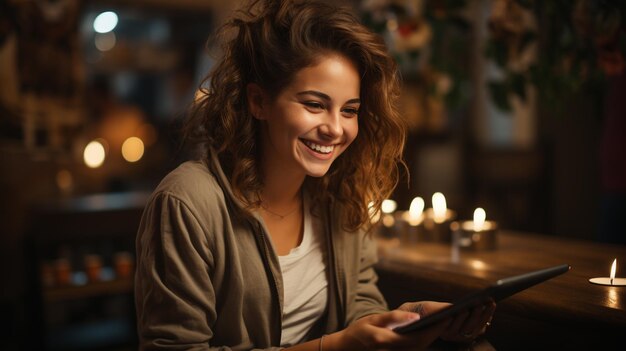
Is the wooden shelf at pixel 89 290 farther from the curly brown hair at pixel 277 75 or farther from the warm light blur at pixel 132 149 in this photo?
the warm light blur at pixel 132 149

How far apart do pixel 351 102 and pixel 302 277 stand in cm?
42

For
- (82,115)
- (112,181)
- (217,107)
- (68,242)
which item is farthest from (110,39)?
(217,107)

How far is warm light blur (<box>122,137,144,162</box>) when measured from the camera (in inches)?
219

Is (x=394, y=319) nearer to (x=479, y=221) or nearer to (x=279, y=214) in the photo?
(x=279, y=214)

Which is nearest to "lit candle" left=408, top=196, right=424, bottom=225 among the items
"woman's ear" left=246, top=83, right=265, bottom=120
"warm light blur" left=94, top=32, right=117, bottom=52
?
"woman's ear" left=246, top=83, right=265, bottom=120

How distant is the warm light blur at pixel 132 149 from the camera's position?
18.3 ft

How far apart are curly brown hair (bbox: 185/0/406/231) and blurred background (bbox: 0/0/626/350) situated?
4.7 inches

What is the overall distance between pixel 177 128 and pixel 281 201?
1.18 feet

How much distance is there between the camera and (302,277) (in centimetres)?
155

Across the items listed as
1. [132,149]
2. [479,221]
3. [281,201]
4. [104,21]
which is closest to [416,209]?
[479,221]

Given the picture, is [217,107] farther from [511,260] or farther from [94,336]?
[94,336]

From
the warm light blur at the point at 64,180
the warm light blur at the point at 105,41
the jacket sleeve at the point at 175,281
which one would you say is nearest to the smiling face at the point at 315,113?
the jacket sleeve at the point at 175,281

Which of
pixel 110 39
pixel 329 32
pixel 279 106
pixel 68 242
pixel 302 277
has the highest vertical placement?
pixel 110 39

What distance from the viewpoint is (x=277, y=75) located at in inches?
56.2
